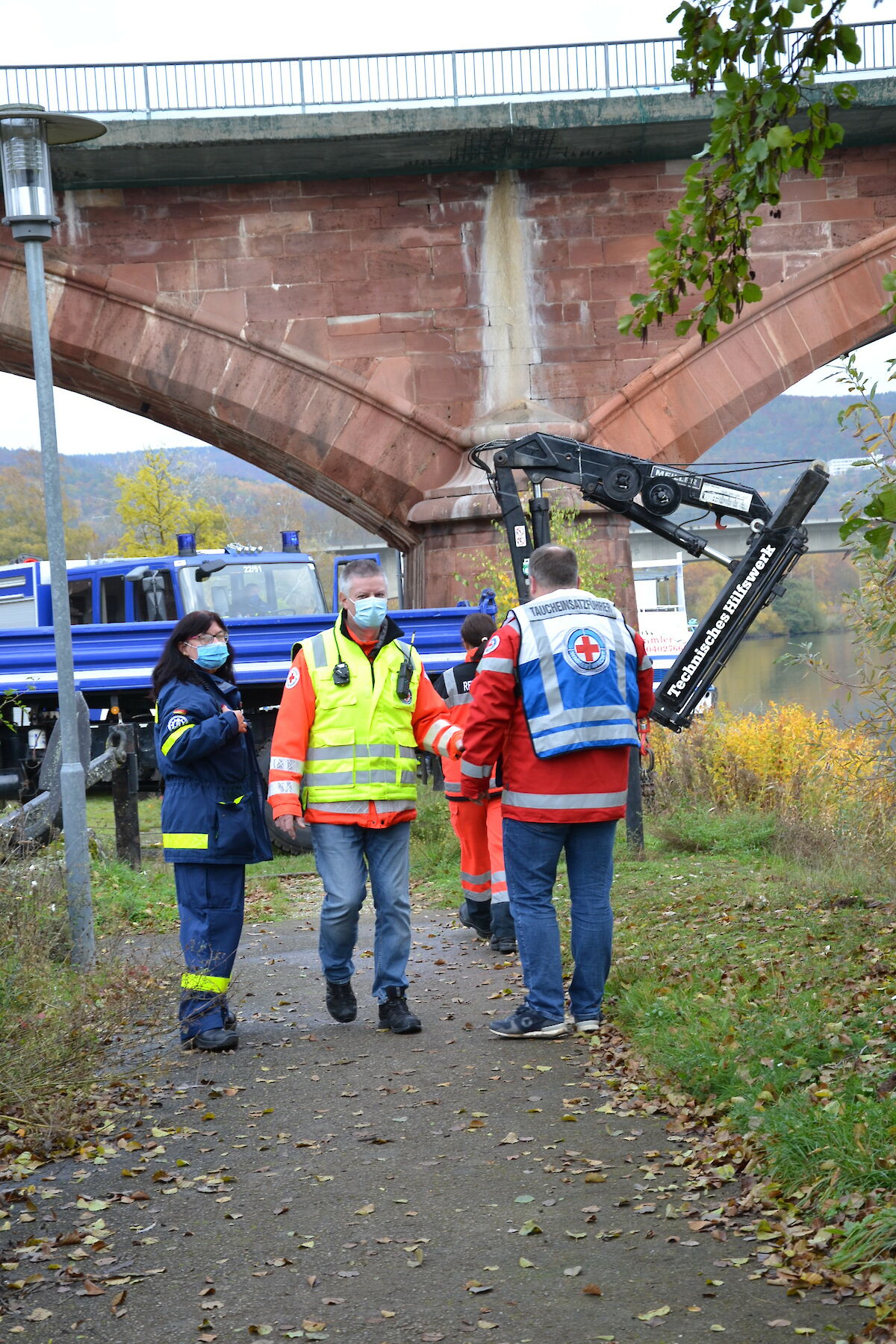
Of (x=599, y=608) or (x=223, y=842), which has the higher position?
(x=599, y=608)

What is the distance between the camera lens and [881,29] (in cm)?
1733

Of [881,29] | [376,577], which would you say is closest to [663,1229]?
[376,577]

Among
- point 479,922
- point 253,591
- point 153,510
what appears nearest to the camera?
point 479,922

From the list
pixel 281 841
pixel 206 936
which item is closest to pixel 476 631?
pixel 206 936

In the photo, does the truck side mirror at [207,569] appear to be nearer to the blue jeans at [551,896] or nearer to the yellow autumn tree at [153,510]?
the blue jeans at [551,896]

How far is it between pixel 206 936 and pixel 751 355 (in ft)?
43.8

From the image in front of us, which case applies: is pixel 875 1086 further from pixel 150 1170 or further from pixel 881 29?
pixel 881 29

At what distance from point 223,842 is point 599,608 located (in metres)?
1.79

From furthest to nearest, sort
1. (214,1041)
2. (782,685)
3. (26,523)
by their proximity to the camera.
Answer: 1. (26,523)
2. (782,685)
3. (214,1041)

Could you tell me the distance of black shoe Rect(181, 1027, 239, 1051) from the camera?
236 inches

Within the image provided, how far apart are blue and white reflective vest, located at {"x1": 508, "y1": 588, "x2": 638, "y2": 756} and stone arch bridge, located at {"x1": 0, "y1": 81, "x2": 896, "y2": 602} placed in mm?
10998

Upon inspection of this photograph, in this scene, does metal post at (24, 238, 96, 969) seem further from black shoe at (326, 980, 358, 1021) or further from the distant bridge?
the distant bridge

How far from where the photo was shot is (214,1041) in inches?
236

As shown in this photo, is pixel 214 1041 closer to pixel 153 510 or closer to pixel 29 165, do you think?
pixel 29 165
